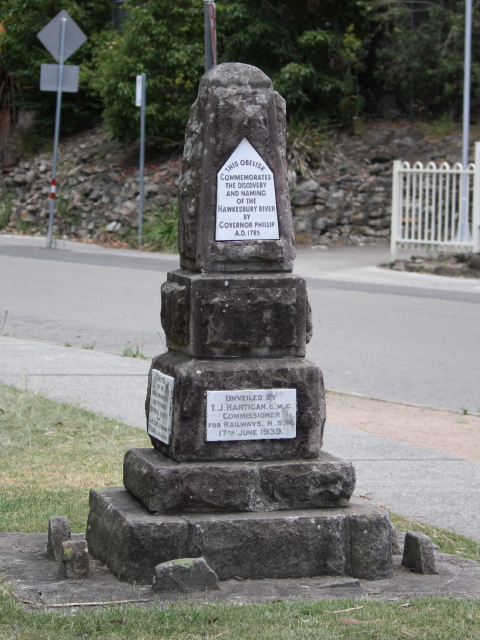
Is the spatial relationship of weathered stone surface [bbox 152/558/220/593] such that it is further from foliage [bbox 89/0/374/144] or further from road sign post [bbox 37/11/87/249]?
foliage [bbox 89/0/374/144]

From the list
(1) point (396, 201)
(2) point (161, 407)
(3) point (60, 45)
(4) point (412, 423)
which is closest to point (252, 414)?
(2) point (161, 407)

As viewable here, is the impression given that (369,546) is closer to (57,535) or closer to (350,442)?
(57,535)

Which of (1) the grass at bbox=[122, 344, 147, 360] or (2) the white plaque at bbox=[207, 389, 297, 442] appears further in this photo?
(1) the grass at bbox=[122, 344, 147, 360]

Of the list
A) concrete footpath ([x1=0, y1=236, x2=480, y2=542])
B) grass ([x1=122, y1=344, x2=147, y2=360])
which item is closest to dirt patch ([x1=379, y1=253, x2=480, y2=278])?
grass ([x1=122, y1=344, x2=147, y2=360])

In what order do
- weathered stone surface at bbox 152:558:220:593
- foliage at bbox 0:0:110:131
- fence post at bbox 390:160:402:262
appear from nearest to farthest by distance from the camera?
weathered stone surface at bbox 152:558:220:593 → fence post at bbox 390:160:402:262 → foliage at bbox 0:0:110:131

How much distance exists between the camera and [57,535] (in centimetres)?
397

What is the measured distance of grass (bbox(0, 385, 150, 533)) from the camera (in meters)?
4.81

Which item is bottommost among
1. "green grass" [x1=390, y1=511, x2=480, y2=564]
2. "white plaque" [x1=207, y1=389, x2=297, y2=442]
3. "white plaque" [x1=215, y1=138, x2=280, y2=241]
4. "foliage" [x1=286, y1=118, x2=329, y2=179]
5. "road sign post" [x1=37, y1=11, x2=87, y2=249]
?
"green grass" [x1=390, y1=511, x2=480, y2=564]

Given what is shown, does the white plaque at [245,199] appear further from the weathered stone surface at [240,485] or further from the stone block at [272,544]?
the stone block at [272,544]

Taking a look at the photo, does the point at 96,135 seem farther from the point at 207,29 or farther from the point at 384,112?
the point at 207,29

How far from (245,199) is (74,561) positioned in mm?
1638

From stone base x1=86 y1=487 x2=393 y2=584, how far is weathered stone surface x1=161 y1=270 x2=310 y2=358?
690 millimetres

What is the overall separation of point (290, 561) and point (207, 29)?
9131 millimetres

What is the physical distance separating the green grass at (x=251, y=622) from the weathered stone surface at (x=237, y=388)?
0.72 metres
